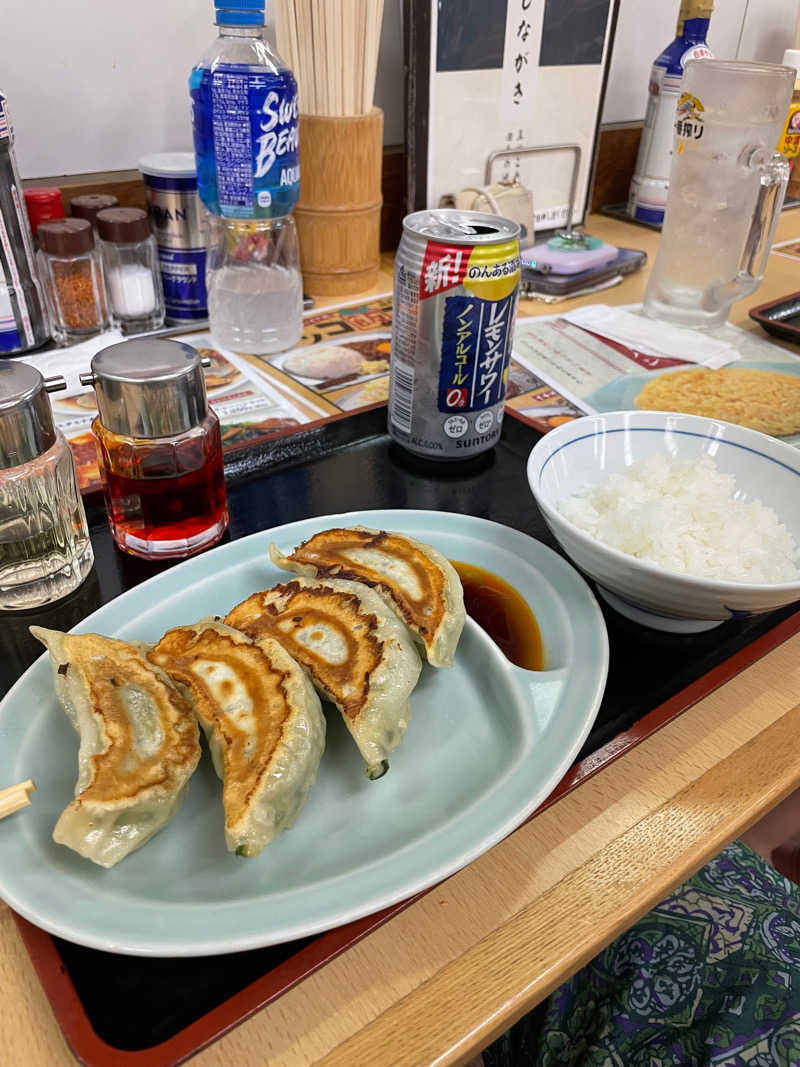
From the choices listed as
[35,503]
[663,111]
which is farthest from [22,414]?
[663,111]

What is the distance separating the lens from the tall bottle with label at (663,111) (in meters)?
1.69

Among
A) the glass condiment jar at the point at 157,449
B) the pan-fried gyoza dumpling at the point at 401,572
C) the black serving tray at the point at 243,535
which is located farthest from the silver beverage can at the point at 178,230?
the pan-fried gyoza dumpling at the point at 401,572

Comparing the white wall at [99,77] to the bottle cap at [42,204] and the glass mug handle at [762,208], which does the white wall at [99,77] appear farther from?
the glass mug handle at [762,208]

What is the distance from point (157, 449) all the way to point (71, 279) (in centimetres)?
66

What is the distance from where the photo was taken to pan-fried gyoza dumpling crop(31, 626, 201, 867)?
0.49 meters

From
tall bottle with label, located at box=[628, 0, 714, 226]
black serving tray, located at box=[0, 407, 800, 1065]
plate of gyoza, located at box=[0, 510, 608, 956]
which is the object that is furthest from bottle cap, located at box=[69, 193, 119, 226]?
tall bottle with label, located at box=[628, 0, 714, 226]

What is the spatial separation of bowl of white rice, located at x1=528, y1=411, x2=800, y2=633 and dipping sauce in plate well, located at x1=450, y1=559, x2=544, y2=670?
0.26 feet

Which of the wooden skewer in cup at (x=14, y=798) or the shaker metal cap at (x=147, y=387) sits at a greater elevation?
the shaker metal cap at (x=147, y=387)

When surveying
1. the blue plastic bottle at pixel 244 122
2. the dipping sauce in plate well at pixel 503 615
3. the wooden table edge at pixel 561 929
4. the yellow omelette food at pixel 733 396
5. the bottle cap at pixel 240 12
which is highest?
the bottle cap at pixel 240 12

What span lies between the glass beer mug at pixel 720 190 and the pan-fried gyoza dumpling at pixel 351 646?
1.10m

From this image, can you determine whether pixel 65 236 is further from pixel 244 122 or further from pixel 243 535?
pixel 243 535

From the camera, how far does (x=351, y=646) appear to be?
2.06ft

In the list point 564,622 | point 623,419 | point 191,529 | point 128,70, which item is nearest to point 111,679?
point 191,529

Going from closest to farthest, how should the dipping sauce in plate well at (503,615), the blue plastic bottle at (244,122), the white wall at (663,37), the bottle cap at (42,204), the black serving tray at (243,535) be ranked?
the black serving tray at (243,535) → the dipping sauce in plate well at (503,615) → the blue plastic bottle at (244,122) → the bottle cap at (42,204) → the white wall at (663,37)
